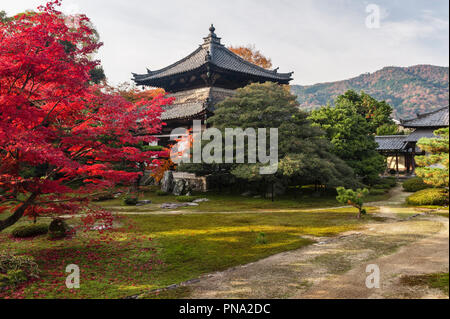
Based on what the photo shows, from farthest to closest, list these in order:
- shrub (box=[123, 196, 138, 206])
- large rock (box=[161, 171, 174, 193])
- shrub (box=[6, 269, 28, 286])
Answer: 1. large rock (box=[161, 171, 174, 193])
2. shrub (box=[123, 196, 138, 206])
3. shrub (box=[6, 269, 28, 286])

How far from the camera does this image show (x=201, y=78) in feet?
86.8

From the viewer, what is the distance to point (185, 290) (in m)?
5.77

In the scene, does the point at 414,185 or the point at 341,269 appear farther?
the point at 414,185

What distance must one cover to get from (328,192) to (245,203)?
6.02 m

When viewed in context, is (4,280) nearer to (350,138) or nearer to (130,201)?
(130,201)

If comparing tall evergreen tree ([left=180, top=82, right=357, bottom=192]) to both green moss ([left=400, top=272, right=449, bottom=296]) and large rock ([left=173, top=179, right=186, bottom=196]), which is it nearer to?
large rock ([left=173, top=179, right=186, bottom=196])

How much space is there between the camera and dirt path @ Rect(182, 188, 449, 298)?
5504 mm

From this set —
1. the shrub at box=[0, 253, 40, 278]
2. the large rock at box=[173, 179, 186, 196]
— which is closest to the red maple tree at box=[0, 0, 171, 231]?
the shrub at box=[0, 253, 40, 278]

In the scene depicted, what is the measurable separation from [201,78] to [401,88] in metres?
131

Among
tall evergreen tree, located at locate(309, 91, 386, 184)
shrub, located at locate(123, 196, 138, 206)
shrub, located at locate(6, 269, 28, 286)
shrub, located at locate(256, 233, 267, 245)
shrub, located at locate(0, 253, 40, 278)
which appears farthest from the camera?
tall evergreen tree, located at locate(309, 91, 386, 184)

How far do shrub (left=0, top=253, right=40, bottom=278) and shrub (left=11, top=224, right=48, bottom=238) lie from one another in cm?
353

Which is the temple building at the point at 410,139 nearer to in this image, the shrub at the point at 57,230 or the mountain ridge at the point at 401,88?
the shrub at the point at 57,230

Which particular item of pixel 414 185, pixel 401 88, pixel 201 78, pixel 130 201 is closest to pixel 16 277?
pixel 130 201
